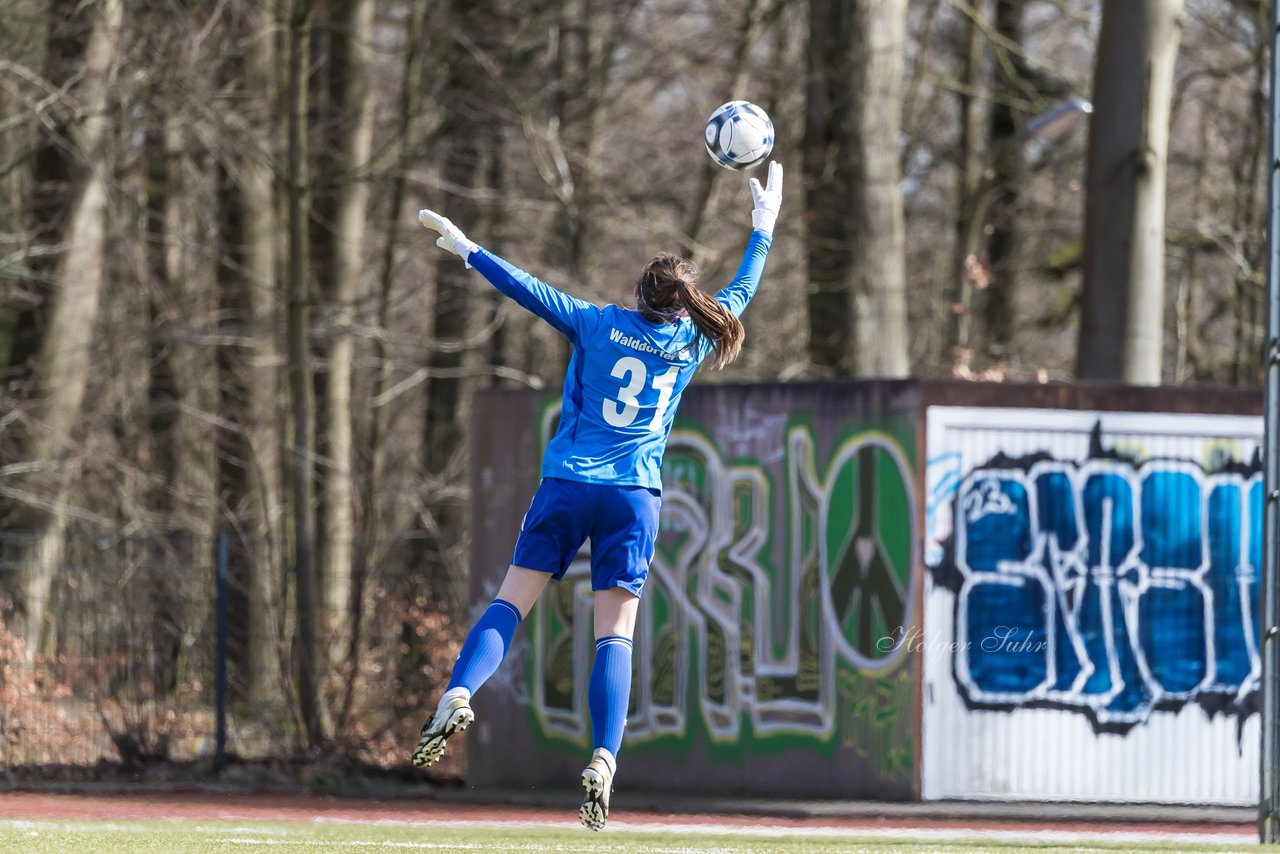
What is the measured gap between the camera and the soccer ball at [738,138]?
775 centimetres

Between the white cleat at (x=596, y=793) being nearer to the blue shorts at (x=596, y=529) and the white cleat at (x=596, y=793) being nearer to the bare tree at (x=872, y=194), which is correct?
the blue shorts at (x=596, y=529)

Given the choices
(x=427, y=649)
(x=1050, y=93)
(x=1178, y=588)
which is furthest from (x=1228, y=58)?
(x=427, y=649)

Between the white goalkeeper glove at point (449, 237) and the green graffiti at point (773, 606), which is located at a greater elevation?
the white goalkeeper glove at point (449, 237)

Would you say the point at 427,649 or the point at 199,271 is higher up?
the point at 199,271

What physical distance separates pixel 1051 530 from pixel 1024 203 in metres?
14.1

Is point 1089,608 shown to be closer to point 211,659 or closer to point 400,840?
point 400,840

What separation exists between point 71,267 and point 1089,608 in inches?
396

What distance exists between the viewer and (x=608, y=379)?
21.7 ft

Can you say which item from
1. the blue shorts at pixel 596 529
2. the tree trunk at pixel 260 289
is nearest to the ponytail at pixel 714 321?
the blue shorts at pixel 596 529

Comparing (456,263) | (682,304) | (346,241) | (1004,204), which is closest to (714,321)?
(682,304)

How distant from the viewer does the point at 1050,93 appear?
74.1 ft

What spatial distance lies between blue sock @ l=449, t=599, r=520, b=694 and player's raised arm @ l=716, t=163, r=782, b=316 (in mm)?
1448

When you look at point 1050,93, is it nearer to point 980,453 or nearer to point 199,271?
point 199,271

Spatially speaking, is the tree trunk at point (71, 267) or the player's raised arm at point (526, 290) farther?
the tree trunk at point (71, 267)
